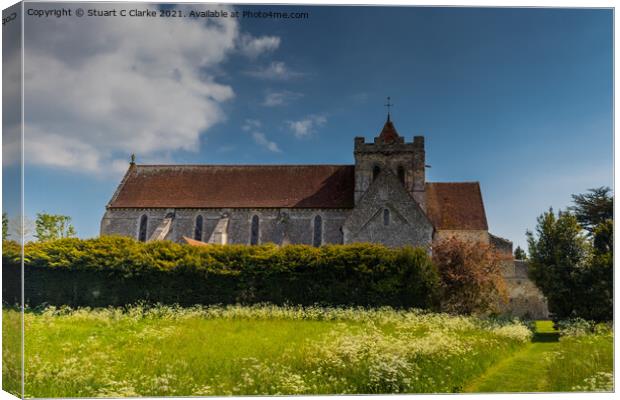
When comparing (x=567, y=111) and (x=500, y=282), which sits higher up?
(x=567, y=111)

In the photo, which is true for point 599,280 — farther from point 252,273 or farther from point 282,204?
point 282,204

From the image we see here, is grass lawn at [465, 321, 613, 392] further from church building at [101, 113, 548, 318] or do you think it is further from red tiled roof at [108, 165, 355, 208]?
red tiled roof at [108, 165, 355, 208]

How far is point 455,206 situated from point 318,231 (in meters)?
8.15

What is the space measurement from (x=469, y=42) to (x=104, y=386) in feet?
29.0

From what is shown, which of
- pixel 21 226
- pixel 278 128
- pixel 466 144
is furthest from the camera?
pixel 278 128

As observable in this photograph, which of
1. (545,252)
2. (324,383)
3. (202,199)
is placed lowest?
(324,383)

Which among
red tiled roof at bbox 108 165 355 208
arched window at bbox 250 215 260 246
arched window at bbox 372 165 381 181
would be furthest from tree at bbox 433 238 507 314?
Answer: arched window at bbox 250 215 260 246

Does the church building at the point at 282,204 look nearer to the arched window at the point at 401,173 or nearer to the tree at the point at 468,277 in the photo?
the arched window at the point at 401,173

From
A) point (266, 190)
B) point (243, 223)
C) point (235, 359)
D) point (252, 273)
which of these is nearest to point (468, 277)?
point (252, 273)

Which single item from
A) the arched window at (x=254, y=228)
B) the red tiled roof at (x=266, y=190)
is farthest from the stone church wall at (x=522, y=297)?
the arched window at (x=254, y=228)

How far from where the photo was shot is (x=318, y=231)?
33406 millimetres

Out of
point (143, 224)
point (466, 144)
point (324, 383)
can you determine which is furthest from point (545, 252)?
point (143, 224)

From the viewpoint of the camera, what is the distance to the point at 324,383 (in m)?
9.84

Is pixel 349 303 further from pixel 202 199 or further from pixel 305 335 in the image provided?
pixel 202 199
